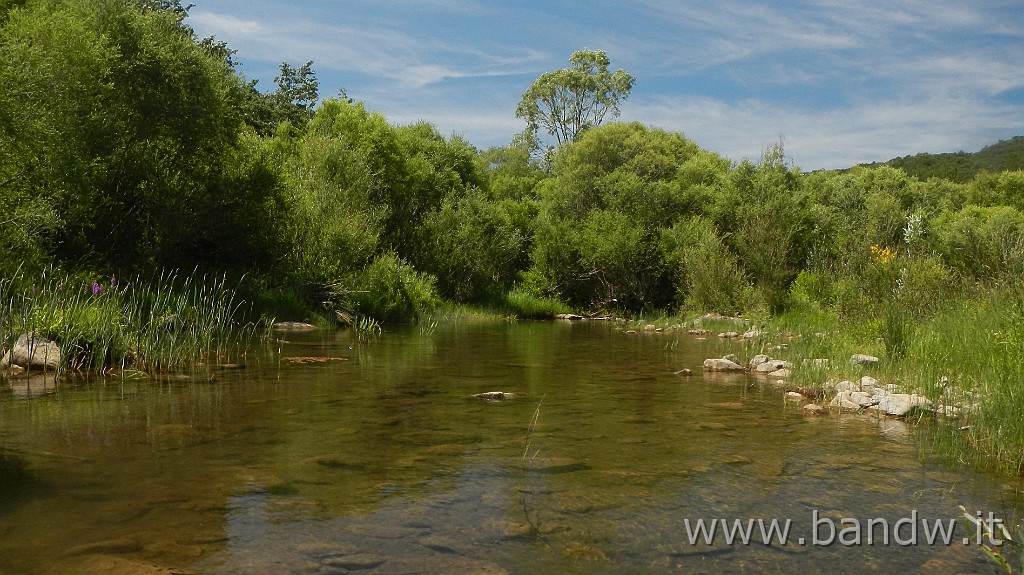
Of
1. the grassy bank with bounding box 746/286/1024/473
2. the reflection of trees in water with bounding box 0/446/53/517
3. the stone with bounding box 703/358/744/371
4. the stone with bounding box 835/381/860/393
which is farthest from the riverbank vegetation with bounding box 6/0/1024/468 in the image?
the reflection of trees in water with bounding box 0/446/53/517

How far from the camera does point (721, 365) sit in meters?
15.2

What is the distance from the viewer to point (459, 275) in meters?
38.5

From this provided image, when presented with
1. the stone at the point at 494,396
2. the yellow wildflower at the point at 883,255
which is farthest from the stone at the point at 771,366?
the stone at the point at 494,396

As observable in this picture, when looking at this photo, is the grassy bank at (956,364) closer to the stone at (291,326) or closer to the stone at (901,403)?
the stone at (901,403)

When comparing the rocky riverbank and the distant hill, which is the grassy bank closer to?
the rocky riverbank

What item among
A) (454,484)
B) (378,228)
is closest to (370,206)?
(378,228)

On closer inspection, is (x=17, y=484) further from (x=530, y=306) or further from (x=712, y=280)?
(x=530, y=306)

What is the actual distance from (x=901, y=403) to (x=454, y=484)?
667 centimetres

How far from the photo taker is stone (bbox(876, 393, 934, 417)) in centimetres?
982

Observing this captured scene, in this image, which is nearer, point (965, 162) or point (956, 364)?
point (956, 364)

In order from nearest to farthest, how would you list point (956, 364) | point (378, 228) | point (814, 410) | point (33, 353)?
1. point (814, 410)
2. point (956, 364)
3. point (33, 353)
4. point (378, 228)

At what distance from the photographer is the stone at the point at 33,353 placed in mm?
11664

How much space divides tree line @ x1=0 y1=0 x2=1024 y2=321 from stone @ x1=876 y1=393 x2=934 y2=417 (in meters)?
3.75

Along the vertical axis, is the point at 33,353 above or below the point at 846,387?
above
